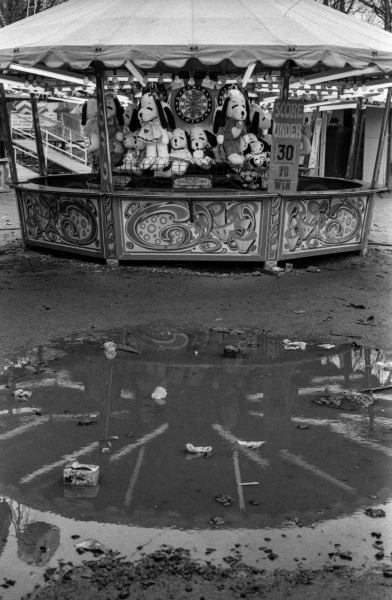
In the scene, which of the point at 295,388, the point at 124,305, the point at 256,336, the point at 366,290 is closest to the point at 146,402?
the point at 295,388

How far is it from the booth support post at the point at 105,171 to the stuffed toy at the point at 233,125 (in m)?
2.13

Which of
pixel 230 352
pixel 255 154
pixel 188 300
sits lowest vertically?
pixel 188 300

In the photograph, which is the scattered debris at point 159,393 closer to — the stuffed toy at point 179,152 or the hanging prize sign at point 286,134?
the hanging prize sign at point 286,134

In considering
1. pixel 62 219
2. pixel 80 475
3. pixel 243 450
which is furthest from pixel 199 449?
pixel 62 219

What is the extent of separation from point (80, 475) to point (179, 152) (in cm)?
794

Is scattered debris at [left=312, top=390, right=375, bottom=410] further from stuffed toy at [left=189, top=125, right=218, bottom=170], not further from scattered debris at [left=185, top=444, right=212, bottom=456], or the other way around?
stuffed toy at [left=189, top=125, right=218, bottom=170]

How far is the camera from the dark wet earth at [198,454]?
3.96m

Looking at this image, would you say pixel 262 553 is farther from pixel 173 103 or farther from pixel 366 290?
pixel 173 103

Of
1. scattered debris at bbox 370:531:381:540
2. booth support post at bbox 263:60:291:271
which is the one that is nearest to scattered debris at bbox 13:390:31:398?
scattered debris at bbox 370:531:381:540

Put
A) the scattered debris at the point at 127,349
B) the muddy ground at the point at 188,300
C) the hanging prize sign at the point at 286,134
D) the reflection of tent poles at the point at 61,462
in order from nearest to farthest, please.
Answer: the reflection of tent poles at the point at 61,462 < the scattered debris at the point at 127,349 < the muddy ground at the point at 188,300 < the hanging prize sign at the point at 286,134

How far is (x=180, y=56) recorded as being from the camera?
9203mm

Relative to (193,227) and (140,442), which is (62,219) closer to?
(193,227)

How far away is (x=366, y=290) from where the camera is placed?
10.0 m

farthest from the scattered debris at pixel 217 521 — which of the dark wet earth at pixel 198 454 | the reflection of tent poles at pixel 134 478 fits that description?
the reflection of tent poles at pixel 134 478
